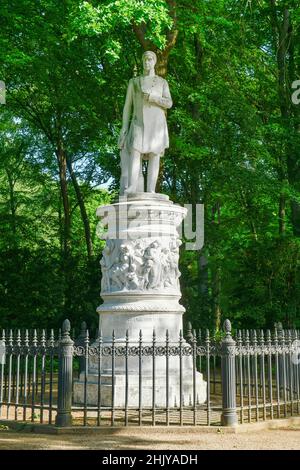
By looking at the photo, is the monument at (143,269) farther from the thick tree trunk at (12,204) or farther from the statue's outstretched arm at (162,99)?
the thick tree trunk at (12,204)

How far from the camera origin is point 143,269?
34.7ft

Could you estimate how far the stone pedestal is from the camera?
33.6 feet

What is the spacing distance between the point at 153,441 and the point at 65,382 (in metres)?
1.63

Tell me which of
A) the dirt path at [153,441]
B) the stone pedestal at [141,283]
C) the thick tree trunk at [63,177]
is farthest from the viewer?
the thick tree trunk at [63,177]

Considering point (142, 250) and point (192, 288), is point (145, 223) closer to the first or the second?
point (142, 250)

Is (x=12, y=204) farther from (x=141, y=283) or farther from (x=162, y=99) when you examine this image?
(x=141, y=283)

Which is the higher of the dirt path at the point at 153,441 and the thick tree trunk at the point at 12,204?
the thick tree trunk at the point at 12,204

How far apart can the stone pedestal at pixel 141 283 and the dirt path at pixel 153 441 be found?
1.91 meters

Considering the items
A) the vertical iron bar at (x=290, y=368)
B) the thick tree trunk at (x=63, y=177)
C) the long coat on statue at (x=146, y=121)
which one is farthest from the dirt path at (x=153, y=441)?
the thick tree trunk at (x=63, y=177)

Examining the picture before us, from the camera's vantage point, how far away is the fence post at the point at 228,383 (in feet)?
28.0

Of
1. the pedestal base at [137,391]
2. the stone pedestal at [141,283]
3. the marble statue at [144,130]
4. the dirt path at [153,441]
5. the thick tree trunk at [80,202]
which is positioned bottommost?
the dirt path at [153,441]

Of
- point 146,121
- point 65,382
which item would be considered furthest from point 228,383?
point 146,121

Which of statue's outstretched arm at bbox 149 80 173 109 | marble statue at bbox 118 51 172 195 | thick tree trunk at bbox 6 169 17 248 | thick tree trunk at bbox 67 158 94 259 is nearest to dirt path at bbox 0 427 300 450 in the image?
marble statue at bbox 118 51 172 195

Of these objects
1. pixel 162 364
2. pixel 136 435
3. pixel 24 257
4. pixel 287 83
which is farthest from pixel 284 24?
pixel 136 435
